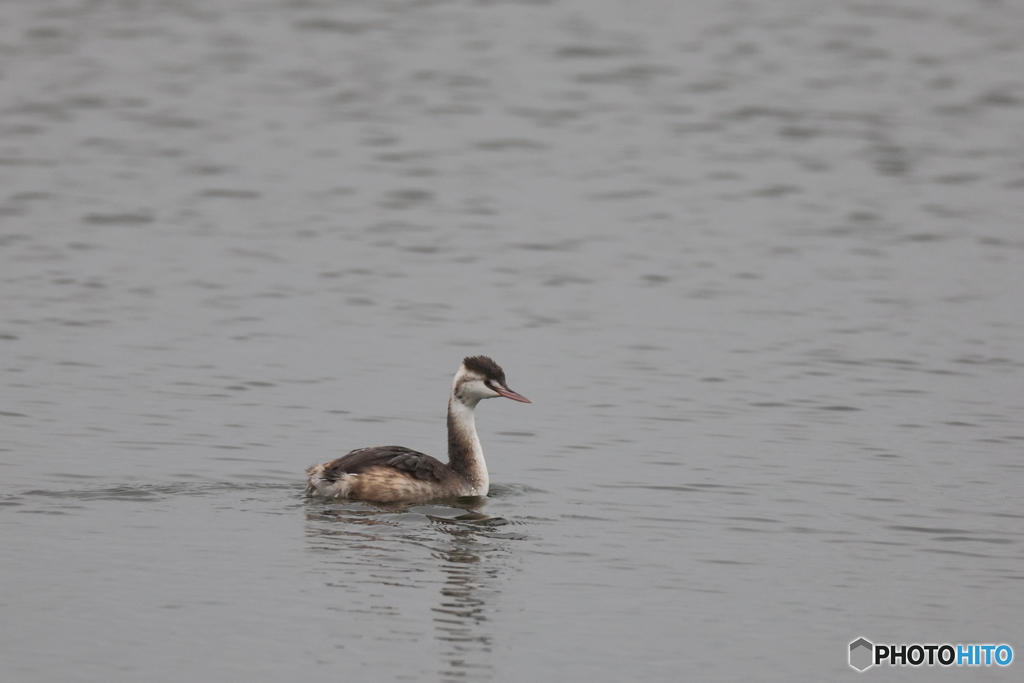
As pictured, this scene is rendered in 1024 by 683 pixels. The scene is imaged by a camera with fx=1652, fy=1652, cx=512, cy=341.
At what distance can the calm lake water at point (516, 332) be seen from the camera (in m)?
10.0

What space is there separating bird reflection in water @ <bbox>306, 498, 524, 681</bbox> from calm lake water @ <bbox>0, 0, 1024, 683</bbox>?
0.14 feet

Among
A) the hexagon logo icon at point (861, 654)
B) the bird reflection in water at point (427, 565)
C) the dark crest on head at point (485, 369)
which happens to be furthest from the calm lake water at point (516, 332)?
the dark crest on head at point (485, 369)

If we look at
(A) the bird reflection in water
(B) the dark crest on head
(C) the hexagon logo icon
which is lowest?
(C) the hexagon logo icon

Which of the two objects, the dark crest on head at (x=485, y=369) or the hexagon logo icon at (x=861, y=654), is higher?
the dark crest on head at (x=485, y=369)

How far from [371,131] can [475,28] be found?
8170mm

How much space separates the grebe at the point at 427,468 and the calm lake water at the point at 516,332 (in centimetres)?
18

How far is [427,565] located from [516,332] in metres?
7.78

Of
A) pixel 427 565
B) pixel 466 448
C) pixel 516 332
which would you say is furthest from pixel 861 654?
pixel 516 332

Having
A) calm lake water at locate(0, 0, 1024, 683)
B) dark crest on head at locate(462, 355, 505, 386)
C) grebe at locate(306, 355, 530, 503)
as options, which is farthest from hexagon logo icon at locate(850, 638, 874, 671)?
dark crest on head at locate(462, 355, 505, 386)

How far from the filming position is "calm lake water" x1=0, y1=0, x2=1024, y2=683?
10.0m

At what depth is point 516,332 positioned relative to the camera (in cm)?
1836

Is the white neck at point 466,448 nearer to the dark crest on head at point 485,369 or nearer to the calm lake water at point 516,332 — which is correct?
the calm lake water at point 516,332

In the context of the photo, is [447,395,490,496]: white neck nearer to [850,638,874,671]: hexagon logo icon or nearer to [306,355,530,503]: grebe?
[306,355,530,503]: grebe

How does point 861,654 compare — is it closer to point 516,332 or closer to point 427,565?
point 427,565
